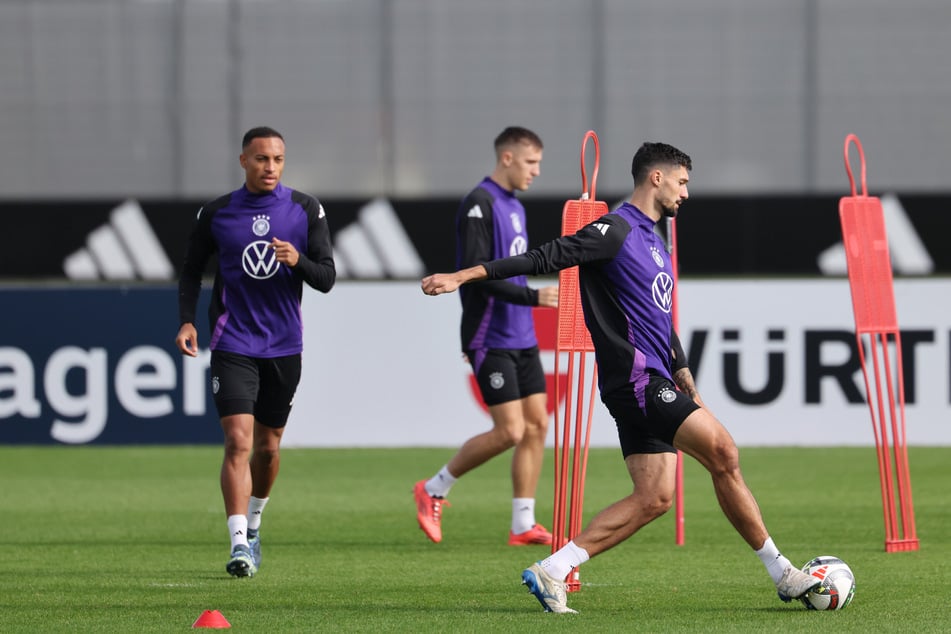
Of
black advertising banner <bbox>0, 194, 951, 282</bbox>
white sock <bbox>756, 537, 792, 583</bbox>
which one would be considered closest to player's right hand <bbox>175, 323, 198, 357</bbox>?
white sock <bbox>756, 537, 792, 583</bbox>

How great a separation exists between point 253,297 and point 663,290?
7.31 ft

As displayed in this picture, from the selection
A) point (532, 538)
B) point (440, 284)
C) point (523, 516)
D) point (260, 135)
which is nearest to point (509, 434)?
point (523, 516)

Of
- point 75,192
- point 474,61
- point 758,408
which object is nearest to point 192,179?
point 75,192

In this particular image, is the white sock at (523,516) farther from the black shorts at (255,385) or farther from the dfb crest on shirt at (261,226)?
the dfb crest on shirt at (261,226)

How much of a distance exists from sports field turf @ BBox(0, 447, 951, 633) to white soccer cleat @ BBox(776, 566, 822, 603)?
99 millimetres

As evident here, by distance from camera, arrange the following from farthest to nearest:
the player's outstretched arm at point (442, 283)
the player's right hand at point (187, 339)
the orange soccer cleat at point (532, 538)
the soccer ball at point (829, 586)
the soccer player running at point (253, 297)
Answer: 1. the orange soccer cleat at point (532, 538)
2. the player's right hand at point (187, 339)
3. the soccer player running at point (253, 297)
4. the soccer ball at point (829, 586)
5. the player's outstretched arm at point (442, 283)

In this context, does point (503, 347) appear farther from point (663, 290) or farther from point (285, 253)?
point (663, 290)

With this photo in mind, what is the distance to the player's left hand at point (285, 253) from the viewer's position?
318 inches

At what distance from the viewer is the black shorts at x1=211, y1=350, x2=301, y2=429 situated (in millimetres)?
8289

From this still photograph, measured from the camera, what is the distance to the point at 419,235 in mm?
23547

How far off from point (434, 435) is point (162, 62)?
37.0ft

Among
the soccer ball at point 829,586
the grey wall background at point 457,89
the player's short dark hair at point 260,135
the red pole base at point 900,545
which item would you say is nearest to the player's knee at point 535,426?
the red pole base at point 900,545

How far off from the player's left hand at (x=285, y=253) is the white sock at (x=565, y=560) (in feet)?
6.52

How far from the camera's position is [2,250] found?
78.3 feet
